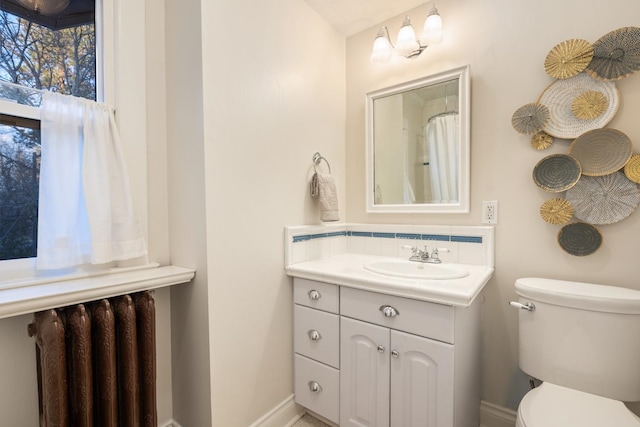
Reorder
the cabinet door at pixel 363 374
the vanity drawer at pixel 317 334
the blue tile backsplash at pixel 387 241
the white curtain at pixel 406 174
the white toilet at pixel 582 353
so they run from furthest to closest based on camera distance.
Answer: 1. the white curtain at pixel 406 174
2. the blue tile backsplash at pixel 387 241
3. the vanity drawer at pixel 317 334
4. the cabinet door at pixel 363 374
5. the white toilet at pixel 582 353

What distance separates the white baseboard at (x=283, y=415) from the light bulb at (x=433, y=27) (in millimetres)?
2050

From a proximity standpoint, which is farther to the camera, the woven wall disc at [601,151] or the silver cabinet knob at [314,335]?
the silver cabinet knob at [314,335]

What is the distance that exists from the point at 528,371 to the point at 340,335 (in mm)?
801

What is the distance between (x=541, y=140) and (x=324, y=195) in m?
1.06

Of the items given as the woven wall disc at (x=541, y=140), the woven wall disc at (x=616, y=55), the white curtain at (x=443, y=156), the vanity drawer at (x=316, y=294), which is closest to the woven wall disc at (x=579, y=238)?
the woven wall disc at (x=541, y=140)

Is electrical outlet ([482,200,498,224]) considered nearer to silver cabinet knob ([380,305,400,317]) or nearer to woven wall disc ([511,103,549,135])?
woven wall disc ([511,103,549,135])

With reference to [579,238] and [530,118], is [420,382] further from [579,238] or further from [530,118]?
[530,118]

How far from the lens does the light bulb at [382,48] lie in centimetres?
168

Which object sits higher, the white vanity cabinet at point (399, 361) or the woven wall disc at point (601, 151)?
the woven wall disc at point (601, 151)

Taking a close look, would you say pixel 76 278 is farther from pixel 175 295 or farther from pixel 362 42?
pixel 362 42

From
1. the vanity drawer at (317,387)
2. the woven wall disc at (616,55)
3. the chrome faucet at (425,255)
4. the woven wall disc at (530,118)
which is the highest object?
the woven wall disc at (616,55)

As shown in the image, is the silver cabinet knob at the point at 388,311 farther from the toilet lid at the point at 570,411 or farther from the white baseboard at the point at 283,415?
the white baseboard at the point at 283,415

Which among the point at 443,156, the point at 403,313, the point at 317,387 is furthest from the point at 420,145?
the point at 317,387

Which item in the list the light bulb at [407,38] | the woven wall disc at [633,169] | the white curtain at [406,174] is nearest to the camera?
the woven wall disc at [633,169]
